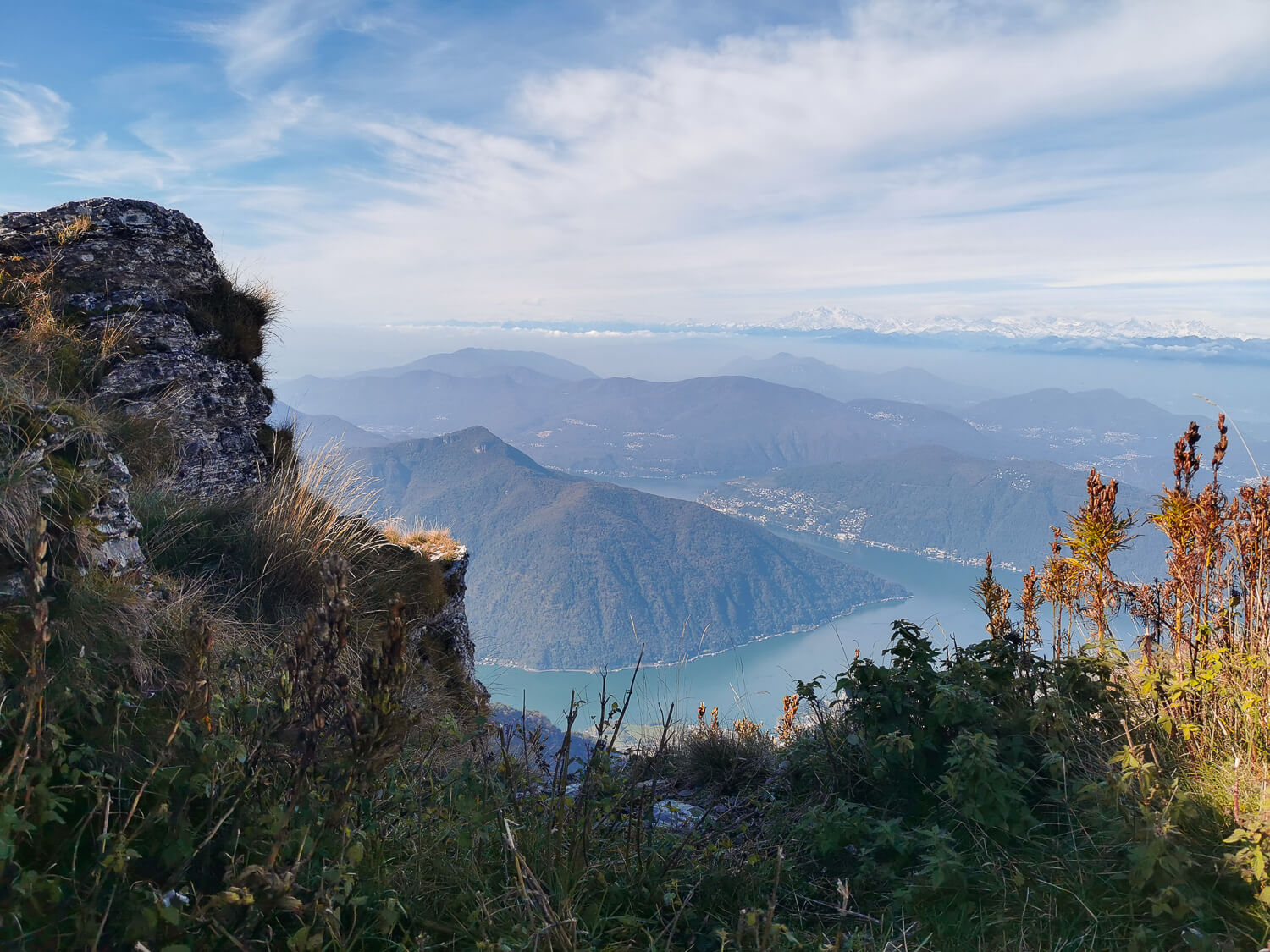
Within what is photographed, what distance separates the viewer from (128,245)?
7215 millimetres

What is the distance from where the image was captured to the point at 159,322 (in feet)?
22.3

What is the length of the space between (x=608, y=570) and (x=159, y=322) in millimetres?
132509

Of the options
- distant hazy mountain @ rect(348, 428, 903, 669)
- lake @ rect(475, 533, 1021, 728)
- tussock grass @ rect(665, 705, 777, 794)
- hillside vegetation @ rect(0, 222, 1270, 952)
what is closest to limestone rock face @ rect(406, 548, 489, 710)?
lake @ rect(475, 533, 1021, 728)

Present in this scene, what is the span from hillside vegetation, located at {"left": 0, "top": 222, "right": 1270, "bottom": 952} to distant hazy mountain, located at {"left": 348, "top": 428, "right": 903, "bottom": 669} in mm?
102299

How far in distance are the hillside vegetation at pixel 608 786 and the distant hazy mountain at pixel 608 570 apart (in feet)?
336

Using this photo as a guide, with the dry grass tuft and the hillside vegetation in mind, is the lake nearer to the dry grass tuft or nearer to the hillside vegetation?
the hillside vegetation

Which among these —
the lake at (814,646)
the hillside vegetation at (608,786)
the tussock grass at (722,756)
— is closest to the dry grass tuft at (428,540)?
the lake at (814,646)

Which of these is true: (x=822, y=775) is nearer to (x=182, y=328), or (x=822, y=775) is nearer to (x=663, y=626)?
(x=182, y=328)

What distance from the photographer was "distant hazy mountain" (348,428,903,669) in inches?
4648

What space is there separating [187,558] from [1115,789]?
5650mm

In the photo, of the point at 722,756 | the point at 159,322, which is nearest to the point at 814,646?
the point at 722,756

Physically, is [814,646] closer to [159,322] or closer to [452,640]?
[452,640]

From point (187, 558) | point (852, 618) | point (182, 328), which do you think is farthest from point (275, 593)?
point (852, 618)

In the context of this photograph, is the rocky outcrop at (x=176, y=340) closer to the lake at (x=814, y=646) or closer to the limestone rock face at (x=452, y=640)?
the limestone rock face at (x=452, y=640)
